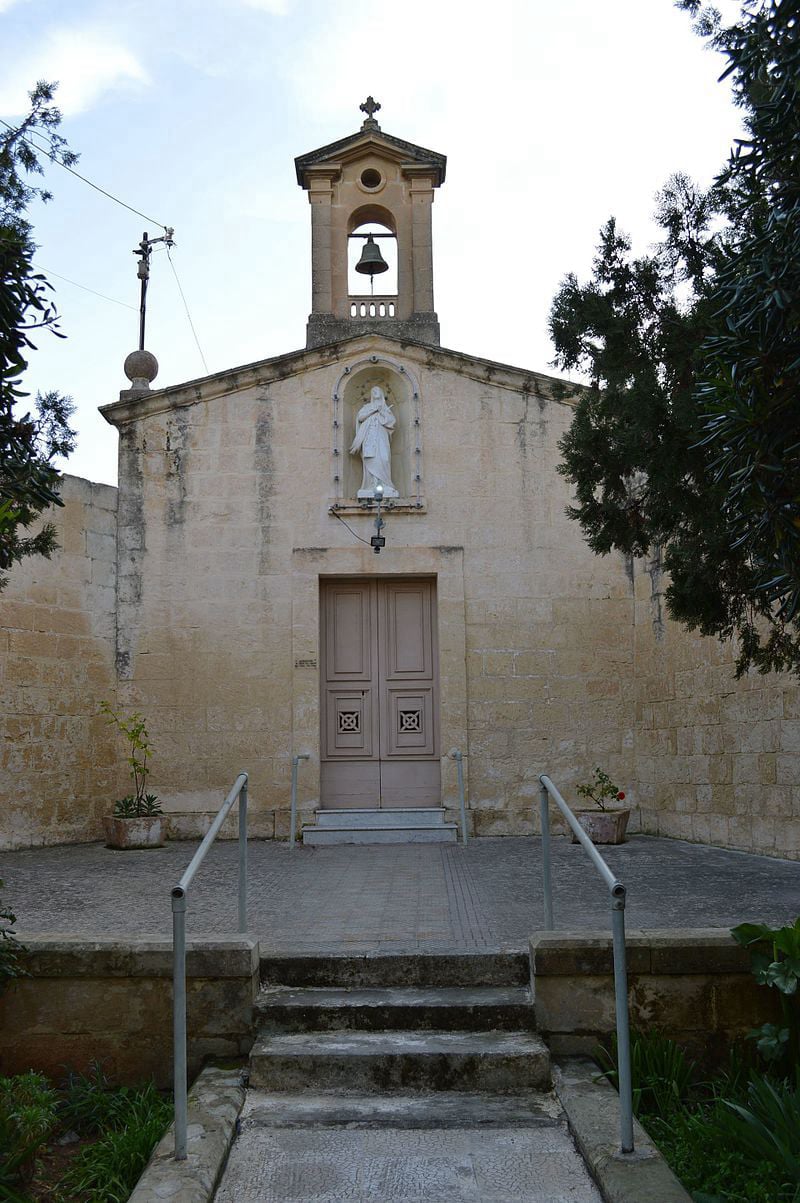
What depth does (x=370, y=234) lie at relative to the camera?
11406 millimetres

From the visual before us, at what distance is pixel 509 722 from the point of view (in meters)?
10.3

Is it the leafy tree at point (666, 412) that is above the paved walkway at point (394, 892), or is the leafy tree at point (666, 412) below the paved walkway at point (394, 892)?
above

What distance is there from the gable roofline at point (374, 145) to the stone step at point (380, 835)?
22.3 ft

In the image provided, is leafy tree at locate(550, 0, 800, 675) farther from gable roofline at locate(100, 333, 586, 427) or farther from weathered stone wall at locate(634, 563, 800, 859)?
gable roofline at locate(100, 333, 586, 427)

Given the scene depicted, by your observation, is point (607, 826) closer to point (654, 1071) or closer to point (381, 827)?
point (381, 827)

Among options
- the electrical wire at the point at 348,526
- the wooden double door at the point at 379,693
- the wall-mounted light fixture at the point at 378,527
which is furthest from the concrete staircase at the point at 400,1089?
the electrical wire at the point at 348,526

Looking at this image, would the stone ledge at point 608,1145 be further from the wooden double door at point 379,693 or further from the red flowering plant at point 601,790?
the wooden double door at point 379,693

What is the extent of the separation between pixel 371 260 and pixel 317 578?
3.51 m

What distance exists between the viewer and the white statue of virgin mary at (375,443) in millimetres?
10477

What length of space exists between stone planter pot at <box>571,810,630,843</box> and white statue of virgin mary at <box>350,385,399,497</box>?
3644 millimetres

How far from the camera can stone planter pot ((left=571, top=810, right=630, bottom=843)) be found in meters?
9.19

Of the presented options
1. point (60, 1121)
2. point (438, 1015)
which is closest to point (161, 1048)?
point (60, 1121)

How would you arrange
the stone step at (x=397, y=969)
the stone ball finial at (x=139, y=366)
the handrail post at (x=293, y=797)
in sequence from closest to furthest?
the stone step at (x=397, y=969), the handrail post at (x=293, y=797), the stone ball finial at (x=139, y=366)

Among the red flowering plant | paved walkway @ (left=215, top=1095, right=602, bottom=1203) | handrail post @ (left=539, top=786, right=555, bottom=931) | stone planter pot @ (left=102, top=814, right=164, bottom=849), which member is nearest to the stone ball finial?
A: stone planter pot @ (left=102, top=814, right=164, bottom=849)
